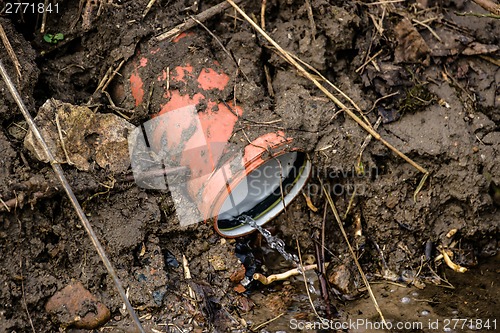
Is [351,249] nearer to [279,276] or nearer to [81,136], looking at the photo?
[279,276]

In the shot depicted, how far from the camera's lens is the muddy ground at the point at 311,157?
2.82 meters

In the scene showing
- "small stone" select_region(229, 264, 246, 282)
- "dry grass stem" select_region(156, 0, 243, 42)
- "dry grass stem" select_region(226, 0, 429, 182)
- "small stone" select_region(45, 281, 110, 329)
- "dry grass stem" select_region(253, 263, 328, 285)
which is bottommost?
"dry grass stem" select_region(253, 263, 328, 285)

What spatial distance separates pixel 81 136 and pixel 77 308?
2.75 feet

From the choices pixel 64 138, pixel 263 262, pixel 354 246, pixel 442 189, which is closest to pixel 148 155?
pixel 64 138

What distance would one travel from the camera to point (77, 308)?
8.84 feet

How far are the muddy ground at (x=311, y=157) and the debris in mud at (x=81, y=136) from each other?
60mm

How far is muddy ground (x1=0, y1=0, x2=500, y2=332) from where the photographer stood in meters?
2.82

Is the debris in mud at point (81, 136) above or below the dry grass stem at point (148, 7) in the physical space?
below

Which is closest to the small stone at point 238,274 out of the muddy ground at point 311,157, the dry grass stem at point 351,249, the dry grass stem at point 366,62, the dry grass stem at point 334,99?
the muddy ground at point 311,157

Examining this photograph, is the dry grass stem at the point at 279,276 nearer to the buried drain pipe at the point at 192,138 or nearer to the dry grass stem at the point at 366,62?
the buried drain pipe at the point at 192,138

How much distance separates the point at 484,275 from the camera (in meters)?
3.11

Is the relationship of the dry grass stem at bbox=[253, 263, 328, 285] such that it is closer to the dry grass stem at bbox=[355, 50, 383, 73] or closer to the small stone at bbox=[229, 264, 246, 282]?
the small stone at bbox=[229, 264, 246, 282]

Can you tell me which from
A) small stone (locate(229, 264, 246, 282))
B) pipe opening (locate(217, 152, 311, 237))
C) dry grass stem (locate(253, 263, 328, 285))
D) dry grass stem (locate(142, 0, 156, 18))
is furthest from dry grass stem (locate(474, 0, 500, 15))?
small stone (locate(229, 264, 246, 282))

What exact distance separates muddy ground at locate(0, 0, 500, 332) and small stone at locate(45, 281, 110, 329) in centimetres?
4
